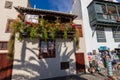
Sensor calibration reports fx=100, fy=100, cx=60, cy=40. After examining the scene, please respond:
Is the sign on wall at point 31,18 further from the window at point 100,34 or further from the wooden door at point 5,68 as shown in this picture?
the window at point 100,34

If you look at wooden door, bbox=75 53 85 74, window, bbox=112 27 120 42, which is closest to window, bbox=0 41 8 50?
wooden door, bbox=75 53 85 74

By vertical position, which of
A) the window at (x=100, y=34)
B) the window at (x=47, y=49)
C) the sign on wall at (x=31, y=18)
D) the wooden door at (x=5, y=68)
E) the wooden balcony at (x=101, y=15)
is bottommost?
the wooden door at (x=5, y=68)

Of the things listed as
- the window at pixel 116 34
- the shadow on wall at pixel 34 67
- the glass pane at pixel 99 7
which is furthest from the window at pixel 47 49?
the window at pixel 116 34

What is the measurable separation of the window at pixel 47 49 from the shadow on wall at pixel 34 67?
43 centimetres

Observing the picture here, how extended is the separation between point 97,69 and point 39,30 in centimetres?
822

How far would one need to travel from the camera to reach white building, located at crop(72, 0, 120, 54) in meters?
13.2

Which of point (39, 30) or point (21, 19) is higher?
point (21, 19)

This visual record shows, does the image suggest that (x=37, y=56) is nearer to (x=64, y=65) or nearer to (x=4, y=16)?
(x=64, y=65)

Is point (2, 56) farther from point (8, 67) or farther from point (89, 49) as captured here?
point (89, 49)

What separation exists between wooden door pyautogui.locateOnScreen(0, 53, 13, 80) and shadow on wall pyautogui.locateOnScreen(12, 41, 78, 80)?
56.9 inches

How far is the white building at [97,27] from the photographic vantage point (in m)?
13.2

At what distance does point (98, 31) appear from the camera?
14000mm

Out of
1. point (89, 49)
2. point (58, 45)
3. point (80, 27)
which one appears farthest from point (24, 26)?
point (89, 49)

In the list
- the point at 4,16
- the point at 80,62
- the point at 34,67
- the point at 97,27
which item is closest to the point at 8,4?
the point at 4,16
